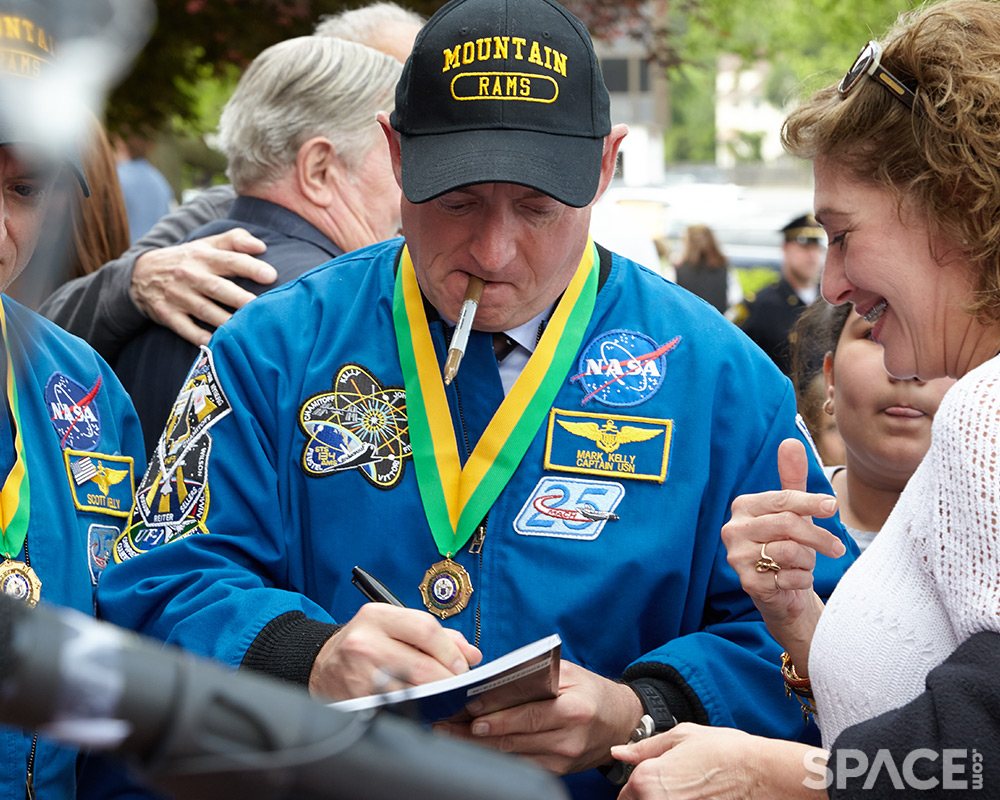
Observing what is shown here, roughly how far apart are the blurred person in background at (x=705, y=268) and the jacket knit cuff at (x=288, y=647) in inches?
393

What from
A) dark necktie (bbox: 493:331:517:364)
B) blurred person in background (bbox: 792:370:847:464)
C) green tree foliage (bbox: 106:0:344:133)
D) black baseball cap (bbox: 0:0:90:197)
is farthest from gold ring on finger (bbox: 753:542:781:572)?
green tree foliage (bbox: 106:0:344:133)

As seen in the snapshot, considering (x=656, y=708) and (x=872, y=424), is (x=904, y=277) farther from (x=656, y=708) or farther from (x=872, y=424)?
(x=872, y=424)

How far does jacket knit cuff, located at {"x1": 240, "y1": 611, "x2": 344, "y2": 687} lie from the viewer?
73.7 inches

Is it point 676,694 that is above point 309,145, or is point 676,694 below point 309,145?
below

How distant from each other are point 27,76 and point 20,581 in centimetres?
152

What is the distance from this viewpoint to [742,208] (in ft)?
95.0

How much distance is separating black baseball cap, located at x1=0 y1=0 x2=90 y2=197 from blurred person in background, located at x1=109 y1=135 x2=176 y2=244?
21.7ft

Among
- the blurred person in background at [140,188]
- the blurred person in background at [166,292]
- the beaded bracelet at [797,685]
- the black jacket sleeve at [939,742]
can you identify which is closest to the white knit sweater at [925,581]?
the black jacket sleeve at [939,742]

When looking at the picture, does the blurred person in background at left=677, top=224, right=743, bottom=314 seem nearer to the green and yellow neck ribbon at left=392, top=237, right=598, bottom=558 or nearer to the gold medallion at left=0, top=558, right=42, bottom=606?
the green and yellow neck ribbon at left=392, top=237, right=598, bottom=558

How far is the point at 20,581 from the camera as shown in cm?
203

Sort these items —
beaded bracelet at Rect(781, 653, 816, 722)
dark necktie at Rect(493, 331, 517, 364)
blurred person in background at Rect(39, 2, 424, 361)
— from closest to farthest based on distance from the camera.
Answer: beaded bracelet at Rect(781, 653, 816, 722) → dark necktie at Rect(493, 331, 517, 364) → blurred person in background at Rect(39, 2, 424, 361)

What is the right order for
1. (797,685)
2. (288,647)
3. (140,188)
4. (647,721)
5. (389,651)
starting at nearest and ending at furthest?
(389,651) → (288,647) → (647,721) → (797,685) → (140,188)

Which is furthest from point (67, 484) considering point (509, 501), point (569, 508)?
point (569, 508)

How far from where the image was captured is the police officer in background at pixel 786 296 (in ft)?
23.6
